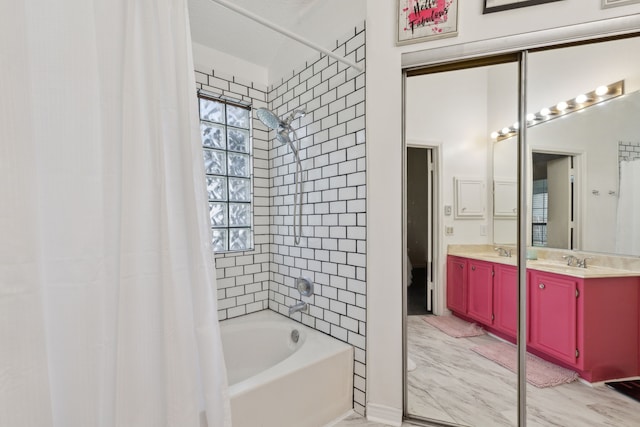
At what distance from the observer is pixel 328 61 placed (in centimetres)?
188

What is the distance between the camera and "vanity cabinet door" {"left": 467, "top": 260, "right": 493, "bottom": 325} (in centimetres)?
155

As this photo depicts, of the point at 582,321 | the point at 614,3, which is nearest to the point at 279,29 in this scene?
the point at 614,3

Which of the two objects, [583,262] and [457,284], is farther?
[457,284]

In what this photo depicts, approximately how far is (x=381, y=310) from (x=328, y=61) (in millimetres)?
1645

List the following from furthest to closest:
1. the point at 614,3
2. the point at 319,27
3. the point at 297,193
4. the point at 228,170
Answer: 1. the point at 228,170
2. the point at 297,193
3. the point at 319,27
4. the point at 614,3

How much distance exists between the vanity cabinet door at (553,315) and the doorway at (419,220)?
521mm

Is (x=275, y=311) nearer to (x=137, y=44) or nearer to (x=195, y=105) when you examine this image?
(x=195, y=105)

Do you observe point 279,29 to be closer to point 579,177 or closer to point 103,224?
point 103,224

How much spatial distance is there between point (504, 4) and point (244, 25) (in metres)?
1.63

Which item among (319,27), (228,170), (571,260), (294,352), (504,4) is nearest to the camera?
(504,4)

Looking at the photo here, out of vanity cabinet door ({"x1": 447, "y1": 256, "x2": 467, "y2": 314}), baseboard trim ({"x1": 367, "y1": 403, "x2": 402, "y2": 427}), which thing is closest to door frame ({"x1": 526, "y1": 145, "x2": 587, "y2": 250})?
vanity cabinet door ({"x1": 447, "y1": 256, "x2": 467, "y2": 314})

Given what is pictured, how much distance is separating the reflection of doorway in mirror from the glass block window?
1.95 metres

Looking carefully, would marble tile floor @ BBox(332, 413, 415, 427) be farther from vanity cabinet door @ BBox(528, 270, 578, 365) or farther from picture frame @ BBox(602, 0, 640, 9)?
picture frame @ BBox(602, 0, 640, 9)

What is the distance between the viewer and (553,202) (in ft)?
4.79
